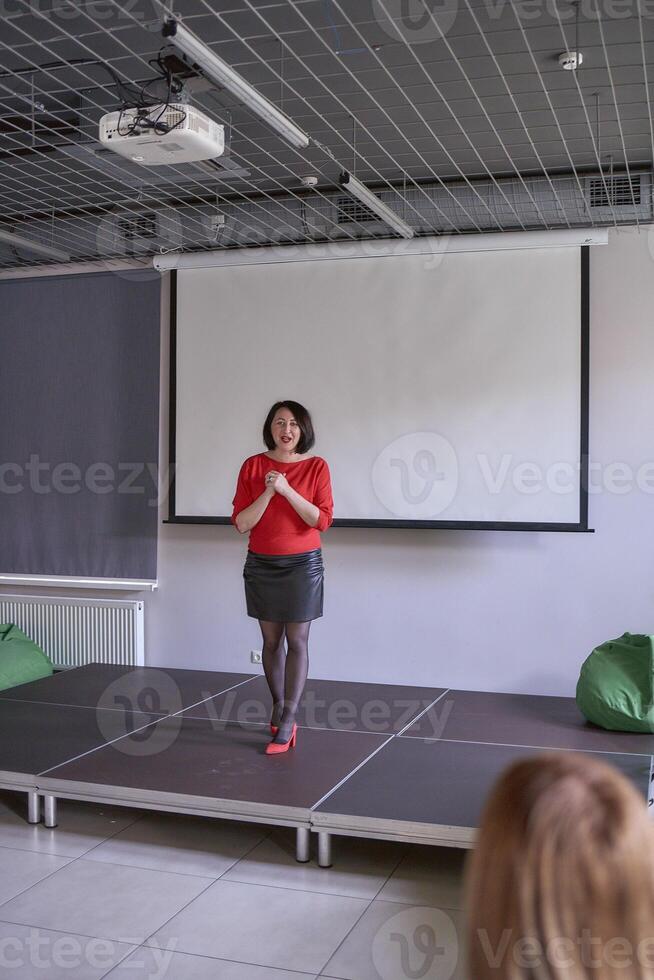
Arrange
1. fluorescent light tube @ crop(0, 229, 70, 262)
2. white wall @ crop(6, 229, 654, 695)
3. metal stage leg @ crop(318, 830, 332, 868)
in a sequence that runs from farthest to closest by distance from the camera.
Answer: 1. fluorescent light tube @ crop(0, 229, 70, 262)
2. white wall @ crop(6, 229, 654, 695)
3. metal stage leg @ crop(318, 830, 332, 868)

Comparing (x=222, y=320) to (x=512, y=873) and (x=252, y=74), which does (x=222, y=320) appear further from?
(x=512, y=873)

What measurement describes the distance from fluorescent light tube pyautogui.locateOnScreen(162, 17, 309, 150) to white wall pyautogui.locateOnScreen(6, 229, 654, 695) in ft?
6.79

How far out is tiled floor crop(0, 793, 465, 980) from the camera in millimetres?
2625

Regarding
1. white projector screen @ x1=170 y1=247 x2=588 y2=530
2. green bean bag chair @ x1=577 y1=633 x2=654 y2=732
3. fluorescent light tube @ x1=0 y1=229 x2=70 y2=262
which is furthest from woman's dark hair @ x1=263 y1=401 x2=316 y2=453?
fluorescent light tube @ x1=0 y1=229 x2=70 y2=262

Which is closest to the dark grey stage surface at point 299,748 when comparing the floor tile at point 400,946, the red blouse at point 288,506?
the floor tile at point 400,946

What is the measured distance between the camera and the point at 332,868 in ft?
10.7

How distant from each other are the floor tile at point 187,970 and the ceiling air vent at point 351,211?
12.2ft

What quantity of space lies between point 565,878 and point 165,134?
3.05 metres

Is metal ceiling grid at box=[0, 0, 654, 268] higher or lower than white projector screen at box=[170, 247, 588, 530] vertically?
higher

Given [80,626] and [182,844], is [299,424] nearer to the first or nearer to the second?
[182,844]

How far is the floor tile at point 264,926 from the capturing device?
8.80 feet

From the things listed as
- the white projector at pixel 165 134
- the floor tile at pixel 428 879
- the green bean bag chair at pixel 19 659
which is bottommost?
the floor tile at pixel 428 879

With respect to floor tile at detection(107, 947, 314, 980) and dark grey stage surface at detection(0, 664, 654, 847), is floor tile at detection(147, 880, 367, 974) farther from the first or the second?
dark grey stage surface at detection(0, 664, 654, 847)

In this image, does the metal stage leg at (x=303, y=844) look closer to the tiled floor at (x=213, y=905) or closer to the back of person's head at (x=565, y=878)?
the tiled floor at (x=213, y=905)
